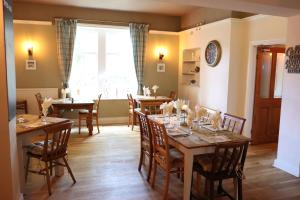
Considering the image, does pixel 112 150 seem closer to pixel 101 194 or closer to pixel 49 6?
pixel 101 194

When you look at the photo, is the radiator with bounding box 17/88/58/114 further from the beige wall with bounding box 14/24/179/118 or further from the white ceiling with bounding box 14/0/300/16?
the white ceiling with bounding box 14/0/300/16

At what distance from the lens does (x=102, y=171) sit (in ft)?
12.3

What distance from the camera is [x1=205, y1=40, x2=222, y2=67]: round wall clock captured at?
5.41m

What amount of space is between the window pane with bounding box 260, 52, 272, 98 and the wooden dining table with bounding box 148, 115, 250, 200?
240 cm

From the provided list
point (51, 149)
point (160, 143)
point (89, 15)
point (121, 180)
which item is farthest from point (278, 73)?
point (89, 15)

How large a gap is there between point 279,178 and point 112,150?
2752mm

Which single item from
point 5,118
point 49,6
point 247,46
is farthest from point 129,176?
point 49,6

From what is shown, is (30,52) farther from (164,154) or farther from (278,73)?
(278,73)

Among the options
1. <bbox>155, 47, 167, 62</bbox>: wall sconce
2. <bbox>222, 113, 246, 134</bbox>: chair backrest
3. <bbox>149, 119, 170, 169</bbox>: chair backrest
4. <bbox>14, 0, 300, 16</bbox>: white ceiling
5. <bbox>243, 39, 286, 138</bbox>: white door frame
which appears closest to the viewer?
<bbox>149, 119, 170, 169</bbox>: chair backrest

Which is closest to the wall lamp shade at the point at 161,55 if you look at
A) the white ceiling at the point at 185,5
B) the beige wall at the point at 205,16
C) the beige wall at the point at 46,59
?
the beige wall at the point at 46,59

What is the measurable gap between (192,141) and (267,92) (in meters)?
3.12

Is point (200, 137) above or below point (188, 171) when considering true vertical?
above

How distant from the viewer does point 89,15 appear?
6.45 meters

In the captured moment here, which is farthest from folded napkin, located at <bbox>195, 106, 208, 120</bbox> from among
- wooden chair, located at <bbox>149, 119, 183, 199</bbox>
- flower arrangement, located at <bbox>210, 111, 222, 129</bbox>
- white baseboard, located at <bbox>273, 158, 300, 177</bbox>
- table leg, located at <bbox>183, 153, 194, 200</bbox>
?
white baseboard, located at <bbox>273, 158, 300, 177</bbox>
